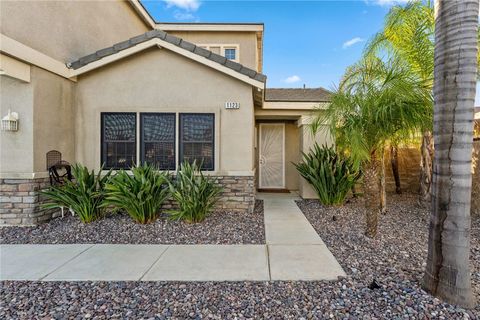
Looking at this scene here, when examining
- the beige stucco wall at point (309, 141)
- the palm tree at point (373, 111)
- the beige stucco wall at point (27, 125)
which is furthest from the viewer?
the beige stucco wall at point (309, 141)

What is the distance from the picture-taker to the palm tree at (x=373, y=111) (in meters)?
3.75

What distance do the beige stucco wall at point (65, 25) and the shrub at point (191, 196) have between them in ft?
14.2

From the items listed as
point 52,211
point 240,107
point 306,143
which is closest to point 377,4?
point 306,143

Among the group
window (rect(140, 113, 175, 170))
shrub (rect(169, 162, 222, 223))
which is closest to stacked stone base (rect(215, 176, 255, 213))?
shrub (rect(169, 162, 222, 223))

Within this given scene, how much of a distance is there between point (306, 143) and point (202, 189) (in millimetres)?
4213

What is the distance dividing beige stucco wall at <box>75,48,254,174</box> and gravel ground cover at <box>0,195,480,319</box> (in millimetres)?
3649

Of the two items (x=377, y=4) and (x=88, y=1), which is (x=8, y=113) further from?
(x=377, y=4)

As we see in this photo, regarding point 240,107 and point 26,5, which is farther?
point 240,107

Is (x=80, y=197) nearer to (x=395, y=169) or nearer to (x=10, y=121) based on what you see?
(x=10, y=121)

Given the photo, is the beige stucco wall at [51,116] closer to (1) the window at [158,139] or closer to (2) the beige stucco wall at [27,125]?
(2) the beige stucco wall at [27,125]

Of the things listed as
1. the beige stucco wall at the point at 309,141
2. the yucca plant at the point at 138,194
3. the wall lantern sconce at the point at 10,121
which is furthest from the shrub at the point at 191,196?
the beige stucco wall at the point at 309,141

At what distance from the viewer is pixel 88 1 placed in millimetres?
7105

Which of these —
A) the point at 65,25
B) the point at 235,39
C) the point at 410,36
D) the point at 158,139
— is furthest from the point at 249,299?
the point at 235,39

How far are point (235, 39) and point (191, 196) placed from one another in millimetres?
8084
